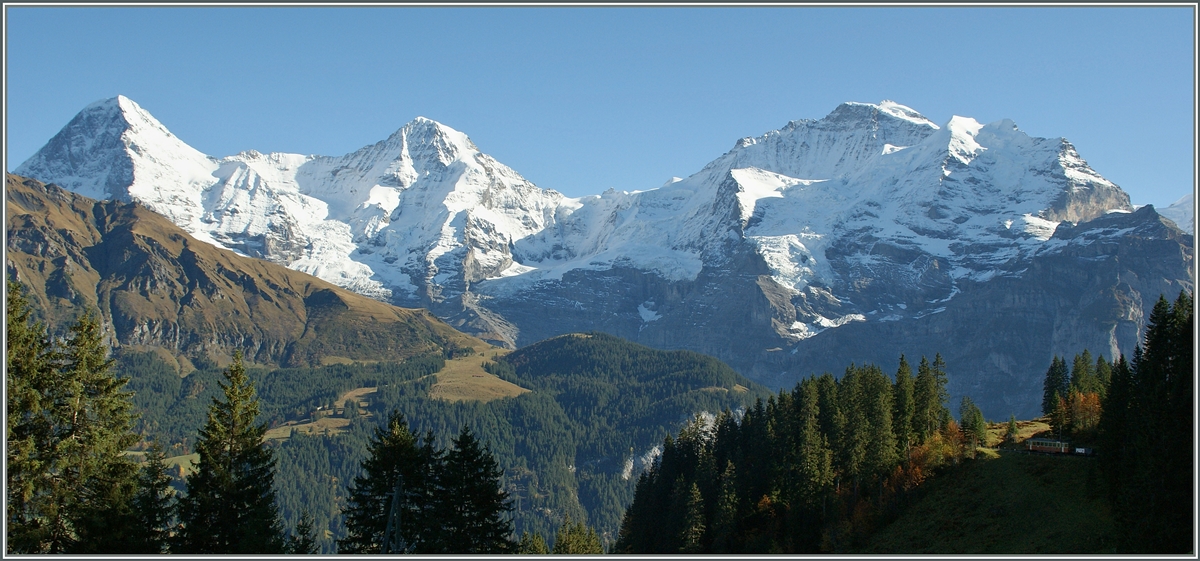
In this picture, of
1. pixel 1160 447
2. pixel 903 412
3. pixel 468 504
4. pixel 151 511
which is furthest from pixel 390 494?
pixel 903 412

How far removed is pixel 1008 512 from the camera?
74062 millimetres

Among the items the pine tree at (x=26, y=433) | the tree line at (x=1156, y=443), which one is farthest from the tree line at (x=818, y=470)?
the pine tree at (x=26, y=433)

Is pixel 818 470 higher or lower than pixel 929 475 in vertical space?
higher

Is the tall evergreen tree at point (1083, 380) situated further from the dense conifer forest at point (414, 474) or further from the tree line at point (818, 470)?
the dense conifer forest at point (414, 474)

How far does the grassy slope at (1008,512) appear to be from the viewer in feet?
213

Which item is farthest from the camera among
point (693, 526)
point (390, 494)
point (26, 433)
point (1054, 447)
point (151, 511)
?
point (693, 526)

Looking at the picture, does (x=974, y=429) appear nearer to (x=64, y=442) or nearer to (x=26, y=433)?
(x=64, y=442)

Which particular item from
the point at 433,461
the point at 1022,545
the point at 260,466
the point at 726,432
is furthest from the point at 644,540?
the point at 260,466

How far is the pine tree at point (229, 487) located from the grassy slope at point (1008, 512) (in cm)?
4905

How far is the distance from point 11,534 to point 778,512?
7026 cm

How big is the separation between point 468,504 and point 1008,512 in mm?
43834

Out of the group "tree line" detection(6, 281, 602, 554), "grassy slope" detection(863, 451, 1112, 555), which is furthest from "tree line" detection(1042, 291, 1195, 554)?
"tree line" detection(6, 281, 602, 554)

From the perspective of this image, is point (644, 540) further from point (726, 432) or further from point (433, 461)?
point (433, 461)

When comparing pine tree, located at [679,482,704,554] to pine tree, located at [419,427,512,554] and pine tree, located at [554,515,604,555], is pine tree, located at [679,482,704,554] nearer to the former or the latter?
pine tree, located at [554,515,604,555]
